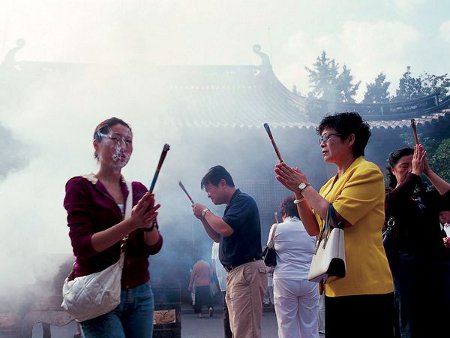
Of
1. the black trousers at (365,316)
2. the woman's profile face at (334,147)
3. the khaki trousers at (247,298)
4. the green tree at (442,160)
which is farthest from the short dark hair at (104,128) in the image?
the green tree at (442,160)

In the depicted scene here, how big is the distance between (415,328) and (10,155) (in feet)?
22.8

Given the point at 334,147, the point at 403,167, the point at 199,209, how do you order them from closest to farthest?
the point at 334,147, the point at 403,167, the point at 199,209

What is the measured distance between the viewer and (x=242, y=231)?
3973 millimetres

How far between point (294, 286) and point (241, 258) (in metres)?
1.12

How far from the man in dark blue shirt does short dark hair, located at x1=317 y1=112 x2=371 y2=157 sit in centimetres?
153

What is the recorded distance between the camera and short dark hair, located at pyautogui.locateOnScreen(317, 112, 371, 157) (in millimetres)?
2623

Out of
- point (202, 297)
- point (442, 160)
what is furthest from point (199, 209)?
point (442, 160)

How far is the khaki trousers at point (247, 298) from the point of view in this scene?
384 cm

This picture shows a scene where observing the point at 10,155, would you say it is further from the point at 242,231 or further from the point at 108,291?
the point at 108,291

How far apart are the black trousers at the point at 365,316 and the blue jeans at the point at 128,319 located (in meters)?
0.96

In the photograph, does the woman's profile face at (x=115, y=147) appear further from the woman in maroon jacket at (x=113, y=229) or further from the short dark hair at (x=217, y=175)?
the short dark hair at (x=217, y=175)

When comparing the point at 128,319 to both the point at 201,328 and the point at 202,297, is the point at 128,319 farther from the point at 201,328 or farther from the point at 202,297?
the point at 202,297

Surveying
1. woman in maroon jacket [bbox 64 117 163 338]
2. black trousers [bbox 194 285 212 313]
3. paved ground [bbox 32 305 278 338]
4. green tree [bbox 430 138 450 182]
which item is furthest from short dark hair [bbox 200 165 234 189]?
green tree [bbox 430 138 450 182]

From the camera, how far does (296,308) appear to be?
A: 487 centimetres
